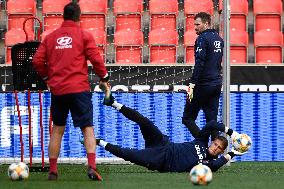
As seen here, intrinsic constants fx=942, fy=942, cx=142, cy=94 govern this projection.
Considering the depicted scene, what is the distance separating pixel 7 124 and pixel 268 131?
11.6 feet

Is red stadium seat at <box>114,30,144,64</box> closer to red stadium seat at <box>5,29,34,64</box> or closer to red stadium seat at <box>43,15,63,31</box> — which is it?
red stadium seat at <box>43,15,63,31</box>

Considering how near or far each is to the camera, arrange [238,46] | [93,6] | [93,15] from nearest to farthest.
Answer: [238,46]
[93,15]
[93,6]

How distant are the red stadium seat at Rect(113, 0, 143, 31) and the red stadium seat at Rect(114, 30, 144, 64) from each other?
268 mm

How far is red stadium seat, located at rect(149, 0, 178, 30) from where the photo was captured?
16.7 m

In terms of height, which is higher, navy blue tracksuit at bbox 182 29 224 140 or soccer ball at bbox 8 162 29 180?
navy blue tracksuit at bbox 182 29 224 140

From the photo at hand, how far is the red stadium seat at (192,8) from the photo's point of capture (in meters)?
16.5

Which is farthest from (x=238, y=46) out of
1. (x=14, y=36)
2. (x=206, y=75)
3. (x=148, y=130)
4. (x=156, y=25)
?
(x=148, y=130)

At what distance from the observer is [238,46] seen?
1641cm

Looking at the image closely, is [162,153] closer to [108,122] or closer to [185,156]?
[185,156]

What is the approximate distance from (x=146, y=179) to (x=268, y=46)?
828 centimetres

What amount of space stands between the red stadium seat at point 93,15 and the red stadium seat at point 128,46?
561 millimetres

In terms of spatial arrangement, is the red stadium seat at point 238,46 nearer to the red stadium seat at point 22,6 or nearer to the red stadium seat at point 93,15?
the red stadium seat at point 93,15

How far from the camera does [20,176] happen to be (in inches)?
334

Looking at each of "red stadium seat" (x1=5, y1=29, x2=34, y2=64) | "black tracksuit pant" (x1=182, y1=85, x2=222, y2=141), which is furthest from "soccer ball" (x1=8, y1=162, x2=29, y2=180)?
"red stadium seat" (x1=5, y1=29, x2=34, y2=64)
